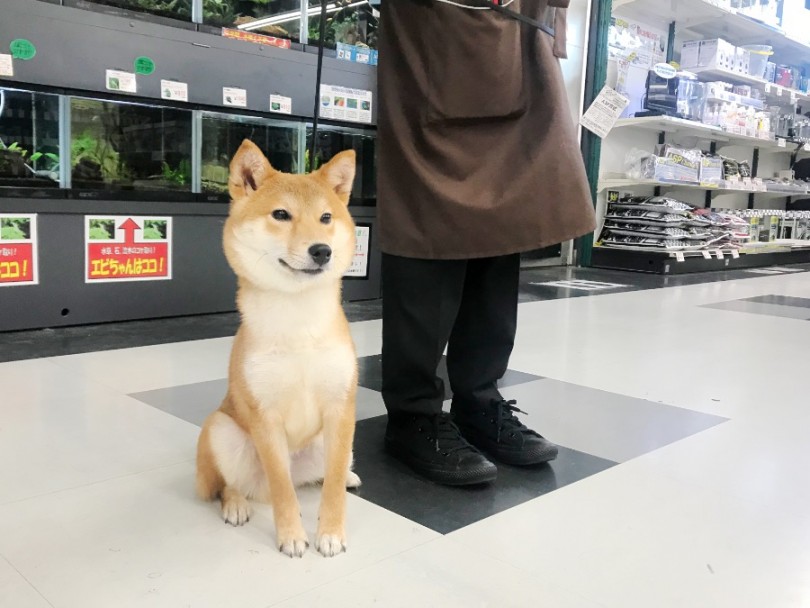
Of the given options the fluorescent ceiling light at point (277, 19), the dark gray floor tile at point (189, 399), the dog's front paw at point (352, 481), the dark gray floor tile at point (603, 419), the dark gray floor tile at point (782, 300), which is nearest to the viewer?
the dog's front paw at point (352, 481)

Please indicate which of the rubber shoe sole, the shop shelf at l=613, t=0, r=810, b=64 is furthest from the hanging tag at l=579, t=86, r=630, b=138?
the shop shelf at l=613, t=0, r=810, b=64

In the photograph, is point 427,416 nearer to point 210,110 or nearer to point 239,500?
point 239,500

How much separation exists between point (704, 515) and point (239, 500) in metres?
0.83

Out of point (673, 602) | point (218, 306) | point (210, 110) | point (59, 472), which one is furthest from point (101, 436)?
point (210, 110)

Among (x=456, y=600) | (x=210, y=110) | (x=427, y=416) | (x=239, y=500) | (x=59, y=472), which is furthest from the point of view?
(x=210, y=110)

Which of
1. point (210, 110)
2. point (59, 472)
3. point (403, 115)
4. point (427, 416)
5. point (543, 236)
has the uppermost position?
point (210, 110)

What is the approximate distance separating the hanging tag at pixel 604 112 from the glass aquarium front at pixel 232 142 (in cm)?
158

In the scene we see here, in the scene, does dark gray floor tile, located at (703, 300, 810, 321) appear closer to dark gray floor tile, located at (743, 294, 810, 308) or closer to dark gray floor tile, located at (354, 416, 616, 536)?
dark gray floor tile, located at (743, 294, 810, 308)

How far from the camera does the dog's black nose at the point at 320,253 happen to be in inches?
43.4

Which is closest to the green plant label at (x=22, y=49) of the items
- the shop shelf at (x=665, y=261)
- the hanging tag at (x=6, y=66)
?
the hanging tag at (x=6, y=66)

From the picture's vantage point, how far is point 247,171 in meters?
1.18

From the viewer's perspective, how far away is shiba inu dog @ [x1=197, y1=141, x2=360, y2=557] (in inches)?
44.2

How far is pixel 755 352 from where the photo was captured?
2742 mm

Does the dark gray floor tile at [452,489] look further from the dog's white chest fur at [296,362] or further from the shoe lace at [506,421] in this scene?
the dog's white chest fur at [296,362]
